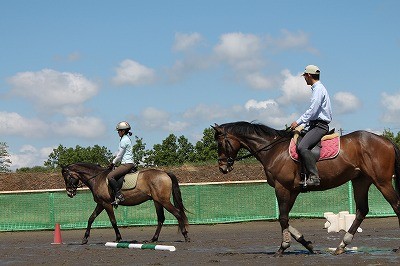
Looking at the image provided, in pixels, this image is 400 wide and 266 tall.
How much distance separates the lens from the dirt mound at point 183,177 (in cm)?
4122

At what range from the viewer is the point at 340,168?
42.4 feet

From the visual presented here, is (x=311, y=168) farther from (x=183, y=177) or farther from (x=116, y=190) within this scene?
(x=183, y=177)

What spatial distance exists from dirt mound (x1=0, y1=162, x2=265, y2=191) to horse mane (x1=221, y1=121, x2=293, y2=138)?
2649 cm

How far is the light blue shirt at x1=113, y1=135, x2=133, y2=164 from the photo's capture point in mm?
17688

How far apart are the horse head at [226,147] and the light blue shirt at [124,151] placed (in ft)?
14.0

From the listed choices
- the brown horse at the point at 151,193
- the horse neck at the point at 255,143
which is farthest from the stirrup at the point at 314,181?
the brown horse at the point at 151,193

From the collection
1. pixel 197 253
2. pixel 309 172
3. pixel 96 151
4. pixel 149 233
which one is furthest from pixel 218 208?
pixel 96 151

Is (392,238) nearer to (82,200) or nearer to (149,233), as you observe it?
(149,233)

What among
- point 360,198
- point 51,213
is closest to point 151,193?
point 360,198

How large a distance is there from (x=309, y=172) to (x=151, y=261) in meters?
3.42

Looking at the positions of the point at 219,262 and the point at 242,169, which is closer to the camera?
the point at 219,262

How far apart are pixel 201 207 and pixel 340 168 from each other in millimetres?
13983

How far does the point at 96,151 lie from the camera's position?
91.8m

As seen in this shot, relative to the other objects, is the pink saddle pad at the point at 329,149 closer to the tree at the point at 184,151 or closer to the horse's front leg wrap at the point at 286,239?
the horse's front leg wrap at the point at 286,239
